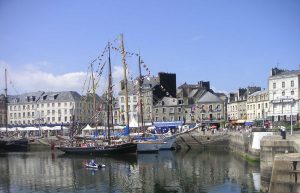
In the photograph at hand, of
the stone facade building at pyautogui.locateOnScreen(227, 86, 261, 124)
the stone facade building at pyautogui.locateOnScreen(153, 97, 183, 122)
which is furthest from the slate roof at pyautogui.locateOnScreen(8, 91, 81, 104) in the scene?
the stone facade building at pyautogui.locateOnScreen(227, 86, 261, 124)

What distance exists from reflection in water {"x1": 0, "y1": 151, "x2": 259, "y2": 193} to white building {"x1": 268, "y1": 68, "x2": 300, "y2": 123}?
2737cm

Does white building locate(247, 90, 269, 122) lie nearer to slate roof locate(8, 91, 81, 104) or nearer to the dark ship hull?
the dark ship hull

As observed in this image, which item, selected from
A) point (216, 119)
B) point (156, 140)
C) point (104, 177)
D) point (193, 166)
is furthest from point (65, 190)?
point (216, 119)

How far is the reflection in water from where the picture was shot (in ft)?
107

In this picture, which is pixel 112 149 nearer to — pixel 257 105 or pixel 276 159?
pixel 257 105

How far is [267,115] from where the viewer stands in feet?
260

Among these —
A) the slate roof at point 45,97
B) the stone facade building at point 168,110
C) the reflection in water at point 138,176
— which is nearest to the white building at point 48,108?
the slate roof at point 45,97

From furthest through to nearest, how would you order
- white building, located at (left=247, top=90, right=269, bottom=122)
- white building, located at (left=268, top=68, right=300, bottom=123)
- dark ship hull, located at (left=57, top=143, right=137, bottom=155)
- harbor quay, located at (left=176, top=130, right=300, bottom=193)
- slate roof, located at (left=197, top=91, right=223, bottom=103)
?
slate roof, located at (left=197, top=91, right=223, bottom=103) → white building, located at (left=247, top=90, right=269, bottom=122) → white building, located at (left=268, top=68, right=300, bottom=123) → dark ship hull, located at (left=57, top=143, right=137, bottom=155) → harbor quay, located at (left=176, top=130, right=300, bottom=193)

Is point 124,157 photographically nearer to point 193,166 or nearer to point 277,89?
point 193,166

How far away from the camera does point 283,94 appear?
3019 inches

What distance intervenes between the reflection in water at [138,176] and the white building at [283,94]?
2737 centimetres

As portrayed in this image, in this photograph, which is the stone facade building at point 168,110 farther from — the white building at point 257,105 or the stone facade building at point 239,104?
the white building at point 257,105

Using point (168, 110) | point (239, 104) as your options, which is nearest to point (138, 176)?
point (168, 110)

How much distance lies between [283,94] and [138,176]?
45661 mm
